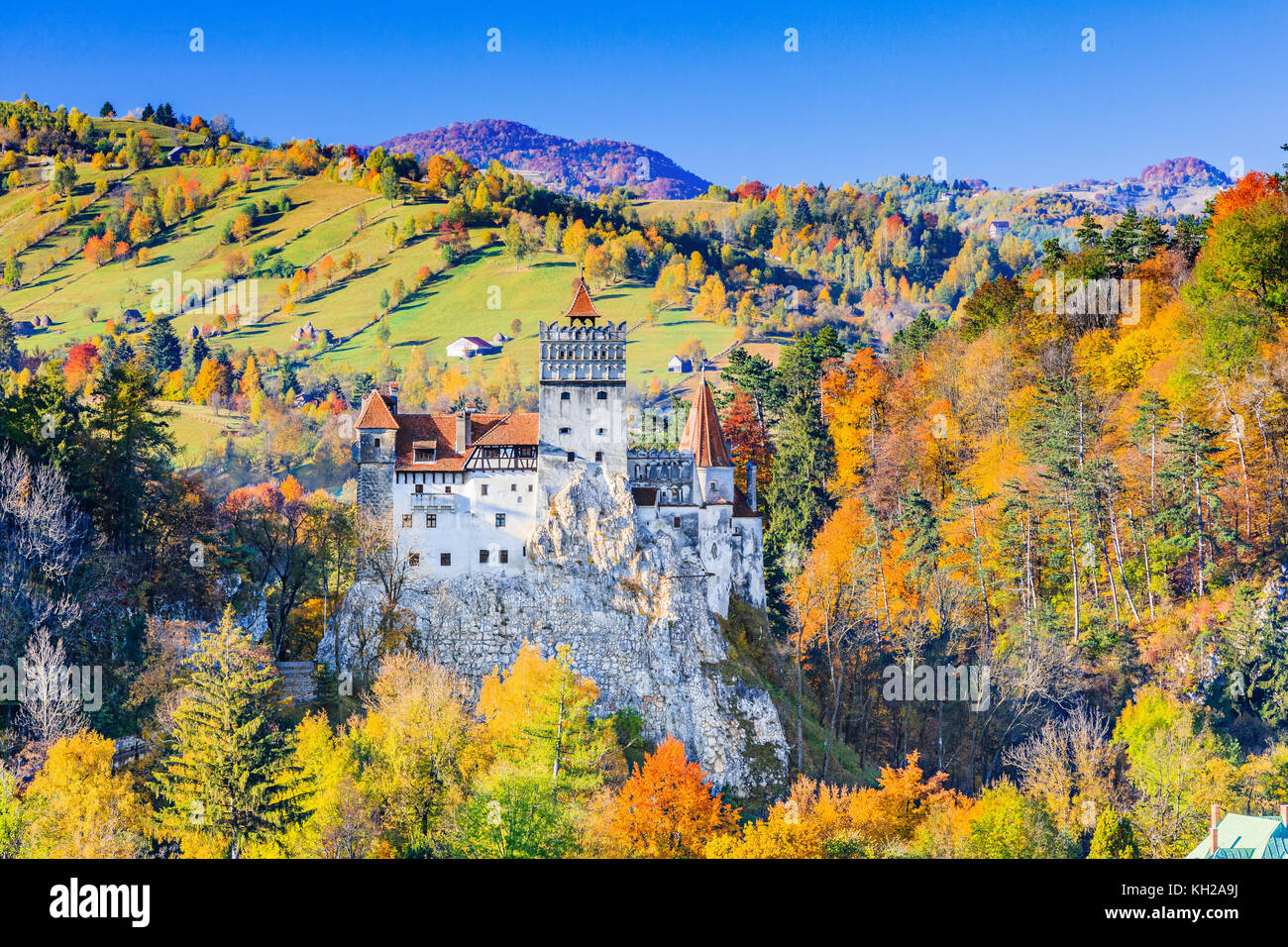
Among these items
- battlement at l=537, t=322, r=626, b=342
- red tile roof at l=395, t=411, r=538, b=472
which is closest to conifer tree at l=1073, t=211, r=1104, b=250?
battlement at l=537, t=322, r=626, b=342

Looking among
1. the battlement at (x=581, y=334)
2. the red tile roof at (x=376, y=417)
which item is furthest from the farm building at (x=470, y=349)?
the red tile roof at (x=376, y=417)

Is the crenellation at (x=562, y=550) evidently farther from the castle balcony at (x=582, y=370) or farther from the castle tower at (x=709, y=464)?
the castle tower at (x=709, y=464)

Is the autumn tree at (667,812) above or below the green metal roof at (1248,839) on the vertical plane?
below

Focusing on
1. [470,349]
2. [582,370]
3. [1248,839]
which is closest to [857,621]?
[582,370]

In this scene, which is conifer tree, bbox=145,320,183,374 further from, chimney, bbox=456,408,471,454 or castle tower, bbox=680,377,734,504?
castle tower, bbox=680,377,734,504

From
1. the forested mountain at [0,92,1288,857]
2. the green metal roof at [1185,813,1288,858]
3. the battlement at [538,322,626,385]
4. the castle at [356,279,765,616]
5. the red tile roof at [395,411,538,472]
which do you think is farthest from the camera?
the battlement at [538,322,626,385]

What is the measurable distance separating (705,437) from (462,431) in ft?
36.9

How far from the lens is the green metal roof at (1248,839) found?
3800 cm

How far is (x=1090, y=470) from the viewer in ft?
188

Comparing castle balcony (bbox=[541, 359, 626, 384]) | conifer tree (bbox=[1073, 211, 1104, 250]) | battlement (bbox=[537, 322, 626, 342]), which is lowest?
castle balcony (bbox=[541, 359, 626, 384])

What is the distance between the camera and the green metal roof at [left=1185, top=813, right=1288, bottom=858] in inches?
1496

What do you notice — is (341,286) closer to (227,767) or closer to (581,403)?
(581,403)

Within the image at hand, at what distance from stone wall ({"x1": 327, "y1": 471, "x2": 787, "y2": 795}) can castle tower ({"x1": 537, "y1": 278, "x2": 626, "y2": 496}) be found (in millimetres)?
908

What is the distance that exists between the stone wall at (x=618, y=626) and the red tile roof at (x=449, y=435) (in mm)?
3440
